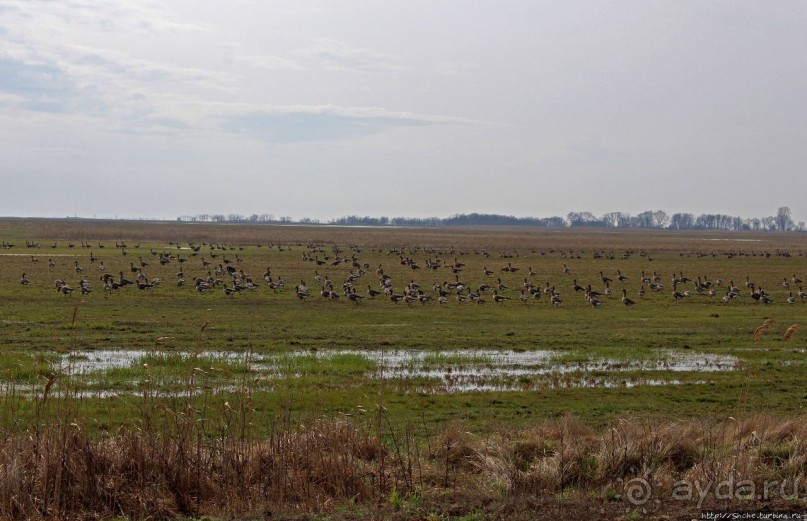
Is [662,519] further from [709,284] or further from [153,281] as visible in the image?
[709,284]

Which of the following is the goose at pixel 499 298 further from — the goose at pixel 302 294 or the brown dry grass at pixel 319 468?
the brown dry grass at pixel 319 468

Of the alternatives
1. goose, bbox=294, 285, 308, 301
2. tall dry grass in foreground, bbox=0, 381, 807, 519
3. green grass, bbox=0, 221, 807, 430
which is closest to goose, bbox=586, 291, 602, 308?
green grass, bbox=0, 221, 807, 430

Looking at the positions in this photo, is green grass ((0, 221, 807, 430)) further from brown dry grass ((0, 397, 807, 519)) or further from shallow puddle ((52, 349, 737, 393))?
brown dry grass ((0, 397, 807, 519))

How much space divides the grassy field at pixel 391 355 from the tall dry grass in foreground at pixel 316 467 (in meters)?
0.38

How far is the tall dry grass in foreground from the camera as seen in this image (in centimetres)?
809

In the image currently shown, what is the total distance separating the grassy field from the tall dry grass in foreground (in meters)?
0.38

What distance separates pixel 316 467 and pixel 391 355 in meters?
12.0

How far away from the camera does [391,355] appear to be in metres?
20.8

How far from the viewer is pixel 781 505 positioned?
301 inches

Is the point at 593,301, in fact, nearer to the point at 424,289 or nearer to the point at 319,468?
the point at 424,289

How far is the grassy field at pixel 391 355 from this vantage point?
12.4 metres

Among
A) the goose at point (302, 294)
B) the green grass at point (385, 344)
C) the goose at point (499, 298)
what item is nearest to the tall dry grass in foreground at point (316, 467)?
the green grass at point (385, 344)

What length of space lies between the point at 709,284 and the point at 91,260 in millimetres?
44711

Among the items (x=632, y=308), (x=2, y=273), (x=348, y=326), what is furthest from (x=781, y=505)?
(x=2, y=273)
